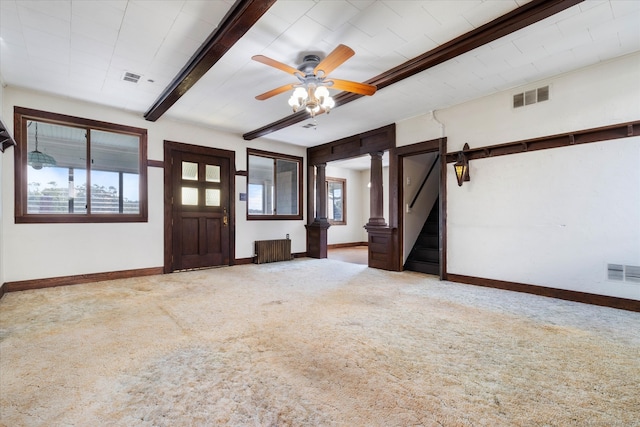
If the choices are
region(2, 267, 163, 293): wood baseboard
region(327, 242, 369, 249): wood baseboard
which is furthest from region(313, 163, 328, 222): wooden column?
region(2, 267, 163, 293): wood baseboard

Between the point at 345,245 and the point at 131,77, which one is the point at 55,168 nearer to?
the point at 131,77

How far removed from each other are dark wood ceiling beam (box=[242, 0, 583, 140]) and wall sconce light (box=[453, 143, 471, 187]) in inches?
69.3

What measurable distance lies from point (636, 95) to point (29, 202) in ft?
26.3

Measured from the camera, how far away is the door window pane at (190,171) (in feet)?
18.8

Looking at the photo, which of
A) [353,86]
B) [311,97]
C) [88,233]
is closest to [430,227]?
[353,86]

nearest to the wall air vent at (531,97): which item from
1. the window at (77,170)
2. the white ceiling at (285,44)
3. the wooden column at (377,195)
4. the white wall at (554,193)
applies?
the white wall at (554,193)

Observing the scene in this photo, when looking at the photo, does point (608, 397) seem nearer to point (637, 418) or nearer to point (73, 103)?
point (637, 418)

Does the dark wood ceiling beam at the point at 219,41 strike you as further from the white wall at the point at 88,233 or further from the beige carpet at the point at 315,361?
the beige carpet at the point at 315,361

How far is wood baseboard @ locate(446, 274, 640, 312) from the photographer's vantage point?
3.31 m

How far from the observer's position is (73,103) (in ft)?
15.1

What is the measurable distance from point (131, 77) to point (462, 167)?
16.2 ft

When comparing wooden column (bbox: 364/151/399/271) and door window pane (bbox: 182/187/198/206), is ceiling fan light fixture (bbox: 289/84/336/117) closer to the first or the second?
wooden column (bbox: 364/151/399/271)

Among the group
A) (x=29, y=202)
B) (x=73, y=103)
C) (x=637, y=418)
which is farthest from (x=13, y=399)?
(x=73, y=103)

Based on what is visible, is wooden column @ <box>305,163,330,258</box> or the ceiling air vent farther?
wooden column @ <box>305,163,330,258</box>
